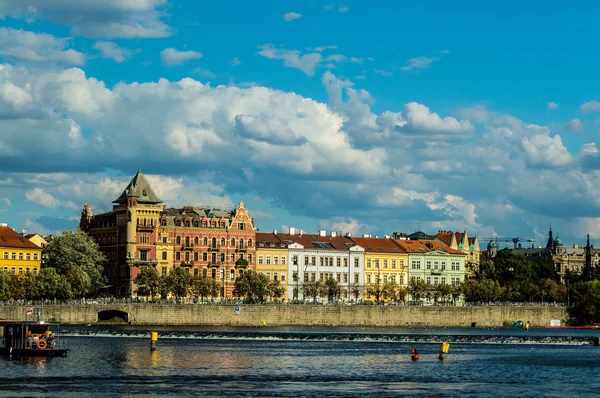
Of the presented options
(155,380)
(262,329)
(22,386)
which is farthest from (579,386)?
(262,329)

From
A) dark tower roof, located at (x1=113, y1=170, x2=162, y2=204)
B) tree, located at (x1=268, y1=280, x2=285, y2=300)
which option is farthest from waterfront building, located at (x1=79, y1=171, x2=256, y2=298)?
tree, located at (x1=268, y1=280, x2=285, y2=300)

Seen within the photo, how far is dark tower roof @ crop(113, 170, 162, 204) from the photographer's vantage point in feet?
605

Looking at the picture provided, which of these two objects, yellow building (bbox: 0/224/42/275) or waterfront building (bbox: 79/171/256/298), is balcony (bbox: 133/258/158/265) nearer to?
waterfront building (bbox: 79/171/256/298)

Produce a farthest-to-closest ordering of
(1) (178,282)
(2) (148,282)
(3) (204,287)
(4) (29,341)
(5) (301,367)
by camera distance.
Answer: (3) (204,287) < (1) (178,282) < (2) (148,282) < (4) (29,341) < (5) (301,367)

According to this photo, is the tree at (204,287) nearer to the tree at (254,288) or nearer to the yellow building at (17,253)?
the tree at (254,288)

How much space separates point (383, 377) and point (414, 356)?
57.6 ft

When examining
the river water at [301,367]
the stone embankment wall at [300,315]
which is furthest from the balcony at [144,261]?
the river water at [301,367]

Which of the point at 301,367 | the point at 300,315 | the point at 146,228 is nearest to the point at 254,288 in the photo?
the point at 300,315

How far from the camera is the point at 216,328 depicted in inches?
6156

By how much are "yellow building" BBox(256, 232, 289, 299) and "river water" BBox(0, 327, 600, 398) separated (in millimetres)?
61639

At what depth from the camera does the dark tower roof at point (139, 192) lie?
184500mm

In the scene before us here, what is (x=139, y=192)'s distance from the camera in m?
185

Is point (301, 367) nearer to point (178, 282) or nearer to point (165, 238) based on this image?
point (178, 282)

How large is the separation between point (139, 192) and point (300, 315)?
119ft
